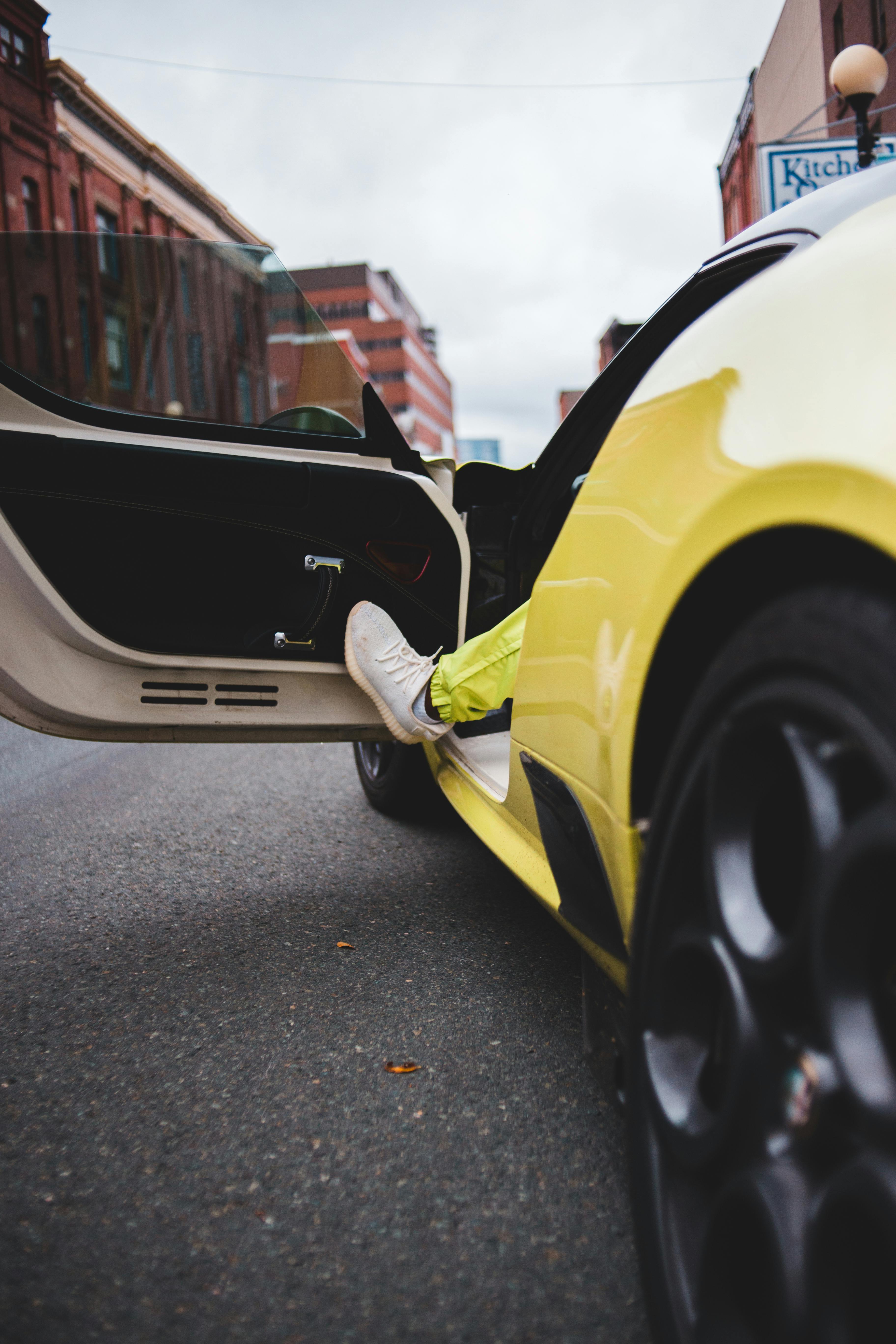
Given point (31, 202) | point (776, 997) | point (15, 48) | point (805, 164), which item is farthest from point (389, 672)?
point (31, 202)

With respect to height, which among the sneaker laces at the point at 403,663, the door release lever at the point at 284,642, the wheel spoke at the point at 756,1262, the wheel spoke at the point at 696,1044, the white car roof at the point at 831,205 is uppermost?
the white car roof at the point at 831,205

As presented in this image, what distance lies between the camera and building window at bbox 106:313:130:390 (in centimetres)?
256

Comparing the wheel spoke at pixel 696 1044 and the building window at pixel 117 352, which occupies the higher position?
the building window at pixel 117 352

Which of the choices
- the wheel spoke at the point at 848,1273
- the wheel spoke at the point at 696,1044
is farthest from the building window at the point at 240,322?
the wheel spoke at the point at 848,1273

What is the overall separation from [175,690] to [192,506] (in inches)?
20.2

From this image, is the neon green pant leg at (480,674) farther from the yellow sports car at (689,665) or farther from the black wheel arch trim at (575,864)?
the black wheel arch trim at (575,864)

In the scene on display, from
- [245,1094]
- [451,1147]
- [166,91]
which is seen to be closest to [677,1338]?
[451,1147]

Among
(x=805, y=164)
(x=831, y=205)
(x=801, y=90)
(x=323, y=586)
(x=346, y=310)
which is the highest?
(x=346, y=310)

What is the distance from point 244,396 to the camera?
8.96 ft

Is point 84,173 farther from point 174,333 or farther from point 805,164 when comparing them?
point 174,333

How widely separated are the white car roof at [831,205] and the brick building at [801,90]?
99 centimetres

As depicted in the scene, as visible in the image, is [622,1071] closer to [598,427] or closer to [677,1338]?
[677,1338]

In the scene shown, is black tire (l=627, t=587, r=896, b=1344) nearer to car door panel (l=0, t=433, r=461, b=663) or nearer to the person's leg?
the person's leg

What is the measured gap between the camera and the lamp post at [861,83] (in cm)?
268
